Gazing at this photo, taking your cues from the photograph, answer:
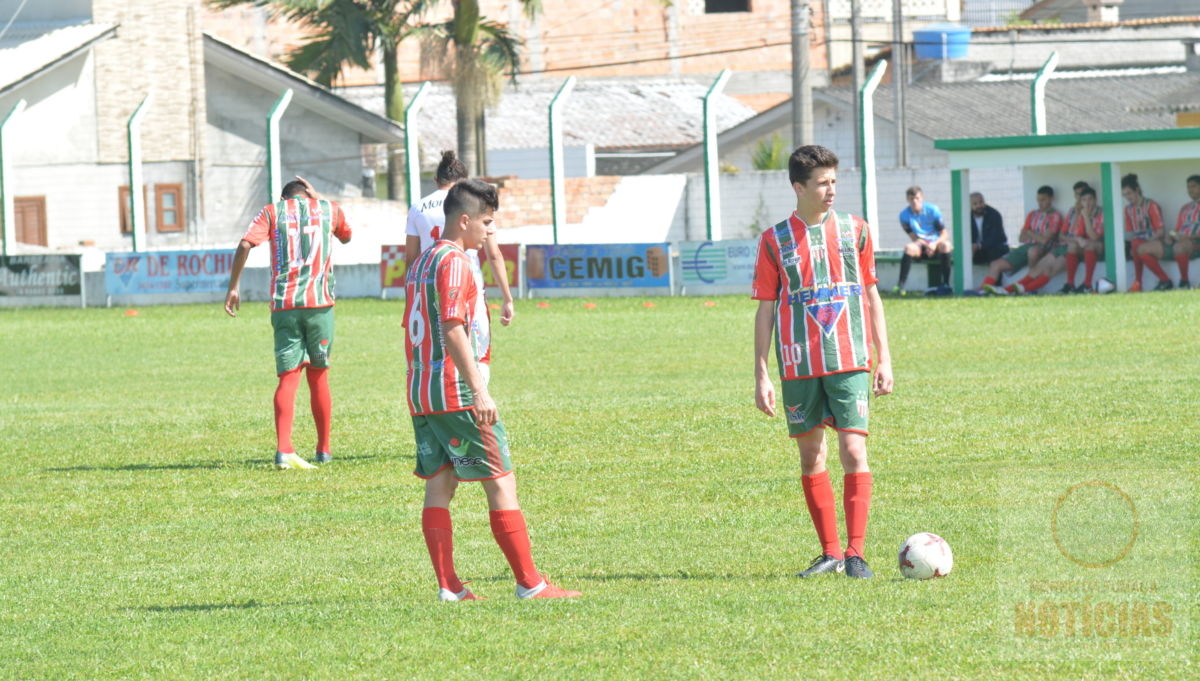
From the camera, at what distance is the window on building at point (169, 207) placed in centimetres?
3544

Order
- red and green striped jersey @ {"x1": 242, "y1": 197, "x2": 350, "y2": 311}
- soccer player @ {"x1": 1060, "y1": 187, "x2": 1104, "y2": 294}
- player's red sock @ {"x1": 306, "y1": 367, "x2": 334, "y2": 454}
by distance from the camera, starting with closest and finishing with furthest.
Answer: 1. red and green striped jersey @ {"x1": 242, "y1": 197, "x2": 350, "y2": 311}
2. player's red sock @ {"x1": 306, "y1": 367, "x2": 334, "y2": 454}
3. soccer player @ {"x1": 1060, "y1": 187, "x2": 1104, "y2": 294}

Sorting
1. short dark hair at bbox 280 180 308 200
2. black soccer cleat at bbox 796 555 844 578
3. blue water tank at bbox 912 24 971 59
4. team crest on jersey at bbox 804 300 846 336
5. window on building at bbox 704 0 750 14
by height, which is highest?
window on building at bbox 704 0 750 14

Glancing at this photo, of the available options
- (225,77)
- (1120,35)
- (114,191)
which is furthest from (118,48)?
(1120,35)

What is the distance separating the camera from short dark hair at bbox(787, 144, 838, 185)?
7078mm

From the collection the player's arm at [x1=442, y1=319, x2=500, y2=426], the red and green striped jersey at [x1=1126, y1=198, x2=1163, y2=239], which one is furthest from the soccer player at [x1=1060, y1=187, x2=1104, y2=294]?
the player's arm at [x1=442, y1=319, x2=500, y2=426]

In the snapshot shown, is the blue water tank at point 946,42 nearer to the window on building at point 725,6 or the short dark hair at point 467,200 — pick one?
the window on building at point 725,6

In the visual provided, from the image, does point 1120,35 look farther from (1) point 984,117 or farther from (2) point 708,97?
(2) point 708,97

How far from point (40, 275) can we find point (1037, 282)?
1700 centimetres

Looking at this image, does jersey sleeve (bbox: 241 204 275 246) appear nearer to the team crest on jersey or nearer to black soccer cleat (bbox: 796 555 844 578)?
the team crest on jersey

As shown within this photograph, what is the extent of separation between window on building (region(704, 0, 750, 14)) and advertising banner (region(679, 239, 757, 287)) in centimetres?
4105

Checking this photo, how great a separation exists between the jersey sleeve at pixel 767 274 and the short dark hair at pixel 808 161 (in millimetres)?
303

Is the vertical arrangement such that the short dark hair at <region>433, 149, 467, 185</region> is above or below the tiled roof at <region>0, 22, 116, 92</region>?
below

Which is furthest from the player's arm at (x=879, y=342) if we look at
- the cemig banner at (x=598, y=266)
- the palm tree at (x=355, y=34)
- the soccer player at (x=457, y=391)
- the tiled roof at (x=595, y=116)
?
the tiled roof at (x=595, y=116)

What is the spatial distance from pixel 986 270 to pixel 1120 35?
114 feet
